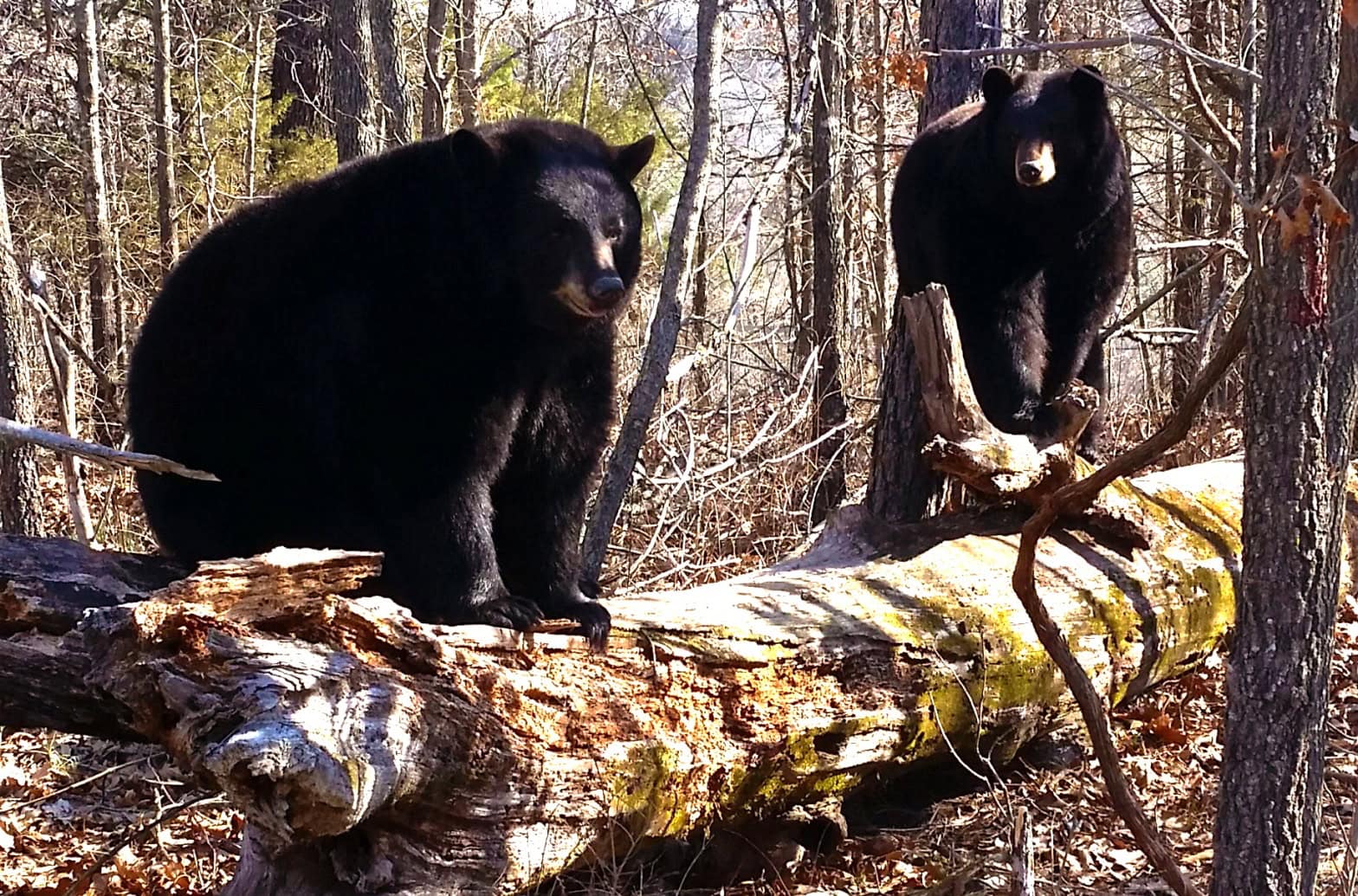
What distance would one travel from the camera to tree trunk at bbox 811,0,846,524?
9.97m

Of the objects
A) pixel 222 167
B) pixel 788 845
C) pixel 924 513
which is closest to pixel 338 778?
pixel 788 845

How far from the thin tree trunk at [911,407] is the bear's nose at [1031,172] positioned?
27.2 inches

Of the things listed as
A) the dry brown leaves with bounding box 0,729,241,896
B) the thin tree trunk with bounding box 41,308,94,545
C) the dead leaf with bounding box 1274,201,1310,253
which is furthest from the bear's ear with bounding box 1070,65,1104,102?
the dry brown leaves with bounding box 0,729,241,896

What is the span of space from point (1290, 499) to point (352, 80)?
7411 millimetres

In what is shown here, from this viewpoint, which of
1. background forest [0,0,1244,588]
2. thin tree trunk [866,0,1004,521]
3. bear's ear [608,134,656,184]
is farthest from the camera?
background forest [0,0,1244,588]

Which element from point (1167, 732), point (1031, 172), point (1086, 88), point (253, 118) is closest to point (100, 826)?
point (1167, 732)

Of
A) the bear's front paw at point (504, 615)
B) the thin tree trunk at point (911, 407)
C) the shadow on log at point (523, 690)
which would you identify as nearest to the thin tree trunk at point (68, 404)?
the shadow on log at point (523, 690)

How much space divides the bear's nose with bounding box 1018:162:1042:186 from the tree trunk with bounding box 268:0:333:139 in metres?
8.35

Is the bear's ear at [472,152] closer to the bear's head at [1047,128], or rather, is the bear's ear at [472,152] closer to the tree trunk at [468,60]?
the bear's head at [1047,128]

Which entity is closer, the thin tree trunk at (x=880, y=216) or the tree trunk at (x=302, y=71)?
the thin tree trunk at (x=880, y=216)

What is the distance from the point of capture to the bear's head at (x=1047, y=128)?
655 centimetres

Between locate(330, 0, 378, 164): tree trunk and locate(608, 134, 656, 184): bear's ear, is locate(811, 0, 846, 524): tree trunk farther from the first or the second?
locate(608, 134, 656, 184): bear's ear

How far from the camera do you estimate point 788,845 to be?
4.43 metres

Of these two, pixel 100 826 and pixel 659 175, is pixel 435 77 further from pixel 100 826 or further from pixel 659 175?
pixel 100 826
